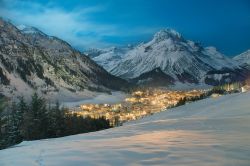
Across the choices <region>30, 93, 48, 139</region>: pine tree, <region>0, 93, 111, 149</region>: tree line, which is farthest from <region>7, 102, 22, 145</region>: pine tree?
<region>30, 93, 48, 139</region>: pine tree

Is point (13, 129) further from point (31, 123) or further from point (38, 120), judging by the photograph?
point (38, 120)

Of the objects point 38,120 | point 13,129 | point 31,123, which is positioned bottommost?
point 13,129

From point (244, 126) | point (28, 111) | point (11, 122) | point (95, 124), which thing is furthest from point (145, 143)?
point (95, 124)

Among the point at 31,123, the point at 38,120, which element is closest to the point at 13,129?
the point at 31,123

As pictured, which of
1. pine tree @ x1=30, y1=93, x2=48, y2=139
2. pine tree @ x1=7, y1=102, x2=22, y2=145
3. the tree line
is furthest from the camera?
pine tree @ x1=30, y1=93, x2=48, y2=139

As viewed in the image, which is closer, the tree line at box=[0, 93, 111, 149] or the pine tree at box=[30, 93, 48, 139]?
the tree line at box=[0, 93, 111, 149]

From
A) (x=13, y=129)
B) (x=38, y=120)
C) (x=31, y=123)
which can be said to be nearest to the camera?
(x=13, y=129)

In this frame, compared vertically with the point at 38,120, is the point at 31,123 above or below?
below

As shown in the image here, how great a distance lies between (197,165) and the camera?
18641 millimetres

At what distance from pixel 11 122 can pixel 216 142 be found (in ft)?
243

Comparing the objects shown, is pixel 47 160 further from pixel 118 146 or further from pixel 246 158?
pixel 246 158

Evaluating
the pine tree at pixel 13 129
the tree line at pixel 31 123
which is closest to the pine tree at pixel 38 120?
the tree line at pixel 31 123

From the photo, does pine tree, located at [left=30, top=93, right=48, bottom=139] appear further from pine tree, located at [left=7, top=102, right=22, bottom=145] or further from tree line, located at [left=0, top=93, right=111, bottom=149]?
pine tree, located at [left=7, top=102, right=22, bottom=145]

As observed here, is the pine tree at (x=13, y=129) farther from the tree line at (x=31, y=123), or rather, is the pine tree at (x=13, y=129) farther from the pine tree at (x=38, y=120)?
the pine tree at (x=38, y=120)
